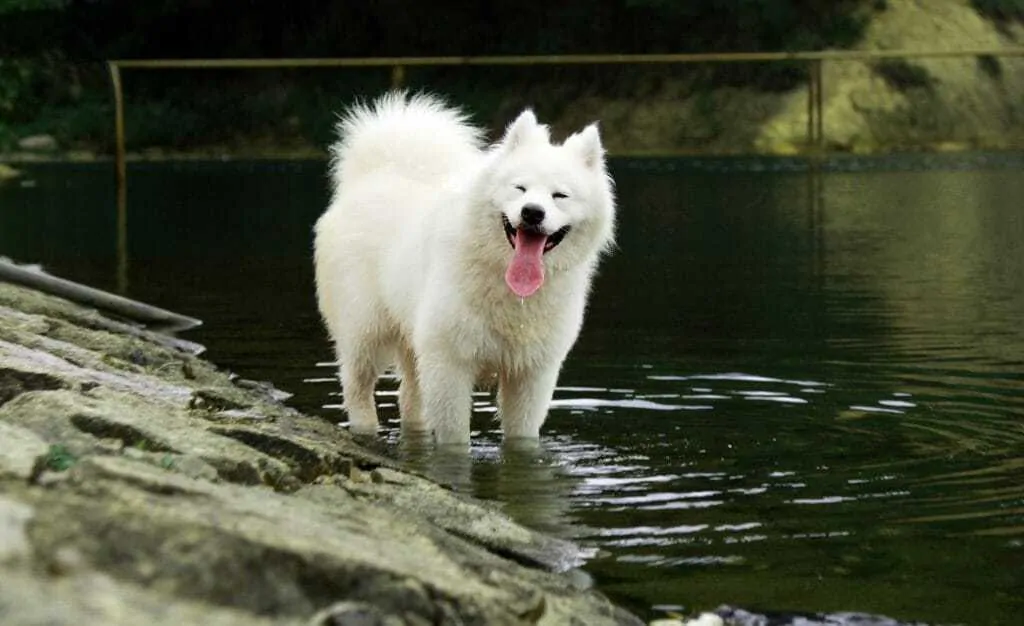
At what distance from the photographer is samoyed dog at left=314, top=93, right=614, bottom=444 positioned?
7500 mm

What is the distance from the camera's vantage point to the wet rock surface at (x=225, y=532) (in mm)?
3811

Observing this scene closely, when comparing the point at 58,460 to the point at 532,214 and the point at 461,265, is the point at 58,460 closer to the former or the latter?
the point at 532,214

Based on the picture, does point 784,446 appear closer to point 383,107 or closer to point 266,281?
point 383,107

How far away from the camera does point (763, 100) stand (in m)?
31.2

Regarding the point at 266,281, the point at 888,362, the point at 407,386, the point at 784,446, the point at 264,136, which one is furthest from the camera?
the point at 264,136

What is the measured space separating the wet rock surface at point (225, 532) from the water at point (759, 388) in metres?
0.63

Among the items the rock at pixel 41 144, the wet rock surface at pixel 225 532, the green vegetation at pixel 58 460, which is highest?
the rock at pixel 41 144

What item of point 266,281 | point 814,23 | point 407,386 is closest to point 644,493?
point 407,386

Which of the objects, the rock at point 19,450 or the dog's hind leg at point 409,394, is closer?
the rock at point 19,450

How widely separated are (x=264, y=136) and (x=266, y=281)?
18.2m

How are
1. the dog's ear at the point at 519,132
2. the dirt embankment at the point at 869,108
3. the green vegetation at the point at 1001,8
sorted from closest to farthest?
the dog's ear at the point at 519,132 < the dirt embankment at the point at 869,108 < the green vegetation at the point at 1001,8

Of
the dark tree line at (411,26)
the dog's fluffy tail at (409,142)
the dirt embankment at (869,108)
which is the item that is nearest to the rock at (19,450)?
the dog's fluffy tail at (409,142)

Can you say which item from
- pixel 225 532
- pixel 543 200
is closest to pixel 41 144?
pixel 543 200

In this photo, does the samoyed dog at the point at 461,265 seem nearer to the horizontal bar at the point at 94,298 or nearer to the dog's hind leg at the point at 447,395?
the dog's hind leg at the point at 447,395
